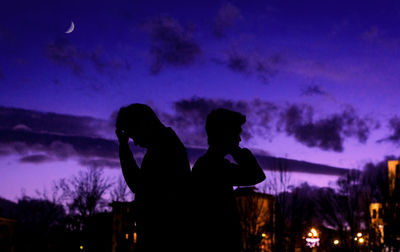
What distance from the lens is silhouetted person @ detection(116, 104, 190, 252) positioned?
169cm

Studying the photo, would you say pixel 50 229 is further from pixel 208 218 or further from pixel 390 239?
pixel 208 218

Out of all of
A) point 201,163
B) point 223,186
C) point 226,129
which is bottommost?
point 223,186

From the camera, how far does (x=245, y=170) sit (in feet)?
5.44

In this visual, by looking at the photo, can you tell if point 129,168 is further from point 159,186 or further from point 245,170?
point 245,170

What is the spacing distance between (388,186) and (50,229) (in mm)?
54701

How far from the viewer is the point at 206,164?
5.89 feet

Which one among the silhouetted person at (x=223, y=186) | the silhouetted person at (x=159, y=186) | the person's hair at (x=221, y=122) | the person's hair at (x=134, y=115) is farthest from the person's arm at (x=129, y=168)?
the person's hair at (x=221, y=122)

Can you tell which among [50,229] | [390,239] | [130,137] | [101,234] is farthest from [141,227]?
[50,229]

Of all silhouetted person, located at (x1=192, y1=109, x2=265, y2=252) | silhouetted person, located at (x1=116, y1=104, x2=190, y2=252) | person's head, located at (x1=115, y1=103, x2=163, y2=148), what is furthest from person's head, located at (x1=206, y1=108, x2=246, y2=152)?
Answer: person's head, located at (x1=115, y1=103, x2=163, y2=148)

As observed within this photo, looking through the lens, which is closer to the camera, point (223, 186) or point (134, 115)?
point (223, 186)

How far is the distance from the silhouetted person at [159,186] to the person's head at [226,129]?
0.52 feet

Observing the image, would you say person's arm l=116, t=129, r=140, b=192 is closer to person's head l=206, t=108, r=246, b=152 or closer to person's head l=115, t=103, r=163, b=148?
person's head l=115, t=103, r=163, b=148

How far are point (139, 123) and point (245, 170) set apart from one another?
566 mm

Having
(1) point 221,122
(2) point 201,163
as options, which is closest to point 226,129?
(1) point 221,122
